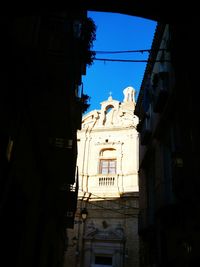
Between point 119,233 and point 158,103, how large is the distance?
1011 centimetres

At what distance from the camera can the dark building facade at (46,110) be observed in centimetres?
427

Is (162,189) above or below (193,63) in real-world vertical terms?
below

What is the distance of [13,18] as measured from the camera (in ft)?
14.3

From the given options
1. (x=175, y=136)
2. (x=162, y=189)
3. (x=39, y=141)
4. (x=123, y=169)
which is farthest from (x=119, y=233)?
(x=39, y=141)

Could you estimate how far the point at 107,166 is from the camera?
19859 millimetres

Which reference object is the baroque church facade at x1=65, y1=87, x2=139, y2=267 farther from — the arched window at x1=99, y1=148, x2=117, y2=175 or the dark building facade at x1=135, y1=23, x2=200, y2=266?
the dark building facade at x1=135, y1=23, x2=200, y2=266

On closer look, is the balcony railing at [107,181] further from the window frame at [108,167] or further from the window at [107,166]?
the window at [107,166]

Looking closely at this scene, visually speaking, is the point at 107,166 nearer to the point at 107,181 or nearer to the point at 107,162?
the point at 107,162

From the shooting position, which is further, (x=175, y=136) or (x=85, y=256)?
(x=85, y=256)

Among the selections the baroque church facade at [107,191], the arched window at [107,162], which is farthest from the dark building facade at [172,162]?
the arched window at [107,162]

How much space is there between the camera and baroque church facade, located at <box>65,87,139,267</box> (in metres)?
17.0

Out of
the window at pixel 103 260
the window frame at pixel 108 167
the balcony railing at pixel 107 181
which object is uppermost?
the window frame at pixel 108 167

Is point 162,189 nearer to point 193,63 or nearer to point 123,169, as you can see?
point 193,63

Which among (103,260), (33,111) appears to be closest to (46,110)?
(33,111)
